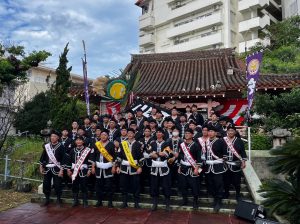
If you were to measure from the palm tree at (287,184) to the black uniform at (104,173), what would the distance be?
4.74m

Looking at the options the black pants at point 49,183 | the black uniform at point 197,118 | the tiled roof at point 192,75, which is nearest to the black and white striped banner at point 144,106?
the black uniform at point 197,118

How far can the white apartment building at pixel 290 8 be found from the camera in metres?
31.2

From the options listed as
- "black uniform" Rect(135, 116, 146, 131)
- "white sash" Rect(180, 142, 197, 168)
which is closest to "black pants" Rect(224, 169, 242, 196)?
"white sash" Rect(180, 142, 197, 168)

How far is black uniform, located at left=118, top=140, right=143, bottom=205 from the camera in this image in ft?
27.2

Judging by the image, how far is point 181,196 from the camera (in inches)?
341

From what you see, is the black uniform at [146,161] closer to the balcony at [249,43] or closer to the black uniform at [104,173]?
the black uniform at [104,173]

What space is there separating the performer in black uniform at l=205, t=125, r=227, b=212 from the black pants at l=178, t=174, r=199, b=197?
38 centimetres

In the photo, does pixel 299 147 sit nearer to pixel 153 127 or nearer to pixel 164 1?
pixel 153 127

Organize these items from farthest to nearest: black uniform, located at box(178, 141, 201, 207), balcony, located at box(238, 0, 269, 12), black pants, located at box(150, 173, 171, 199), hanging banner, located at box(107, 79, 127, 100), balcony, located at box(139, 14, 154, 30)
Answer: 1. balcony, located at box(139, 14, 154, 30)
2. balcony, located at box(238, 0, 269, 12)
3. hanging banner, located at box(107, 79, 127, 100)
4. black pants, located at box(150, 173, 171, 199)
5. black uniform, located at box(178, 141, 201, 207)

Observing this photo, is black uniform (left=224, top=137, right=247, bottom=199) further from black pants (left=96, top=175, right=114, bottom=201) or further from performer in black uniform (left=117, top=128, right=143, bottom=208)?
black pants (left=96, top=175, right=114, bottom=201)

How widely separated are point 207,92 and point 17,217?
9.61 meters

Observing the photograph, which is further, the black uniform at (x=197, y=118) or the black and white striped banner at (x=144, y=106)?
the black and white striped banner at (x=144, y=106)

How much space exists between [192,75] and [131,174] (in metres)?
10.5

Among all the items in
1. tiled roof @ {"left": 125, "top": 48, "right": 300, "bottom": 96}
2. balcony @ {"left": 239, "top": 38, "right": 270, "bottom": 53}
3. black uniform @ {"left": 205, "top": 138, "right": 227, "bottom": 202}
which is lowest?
black uniform @ {"left": 205, "top": 138, "right": 227, "bottom": 202}
